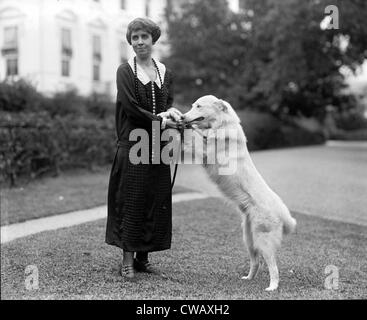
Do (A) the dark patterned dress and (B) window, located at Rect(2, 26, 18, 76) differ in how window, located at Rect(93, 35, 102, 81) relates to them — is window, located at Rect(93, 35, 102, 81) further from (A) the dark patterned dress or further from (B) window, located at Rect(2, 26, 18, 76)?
(A) the dark patterned dress

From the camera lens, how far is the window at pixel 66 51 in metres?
23.2

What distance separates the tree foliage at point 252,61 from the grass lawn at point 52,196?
496 inches

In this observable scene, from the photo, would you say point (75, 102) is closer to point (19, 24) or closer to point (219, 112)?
point (19, 24)

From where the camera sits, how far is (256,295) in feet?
13.7

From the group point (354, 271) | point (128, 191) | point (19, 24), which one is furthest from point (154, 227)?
point (19, 24)

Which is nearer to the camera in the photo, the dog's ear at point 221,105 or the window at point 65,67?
the dog's ear at point 221,105

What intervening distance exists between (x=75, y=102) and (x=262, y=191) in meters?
12.3

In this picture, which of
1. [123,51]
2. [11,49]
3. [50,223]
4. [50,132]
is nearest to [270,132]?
[123,51]

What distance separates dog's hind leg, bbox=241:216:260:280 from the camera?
4.53 meters

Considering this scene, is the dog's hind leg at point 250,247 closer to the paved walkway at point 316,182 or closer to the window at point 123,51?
the paved walkway at point 316,182

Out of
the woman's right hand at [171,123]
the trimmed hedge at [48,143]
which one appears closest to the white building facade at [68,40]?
the trimmed hedge at [48,143]

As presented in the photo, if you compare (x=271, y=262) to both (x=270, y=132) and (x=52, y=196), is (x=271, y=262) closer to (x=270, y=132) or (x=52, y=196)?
(x=52, y=196)

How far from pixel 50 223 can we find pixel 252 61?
19.5 m

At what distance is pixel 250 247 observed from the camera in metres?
4.63
